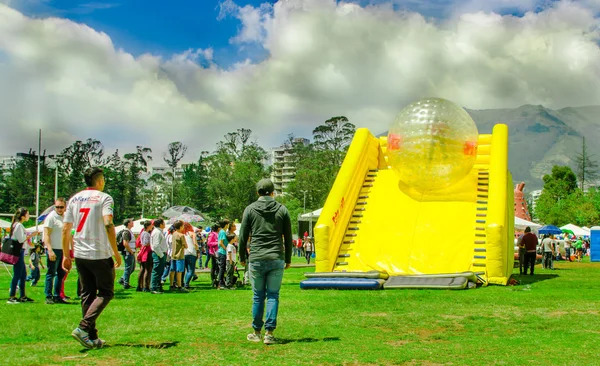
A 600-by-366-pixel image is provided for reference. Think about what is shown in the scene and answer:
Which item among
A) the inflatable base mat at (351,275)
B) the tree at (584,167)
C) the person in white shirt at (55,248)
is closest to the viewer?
the person in white shirt at (55,248)

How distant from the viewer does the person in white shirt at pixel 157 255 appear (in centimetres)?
1368

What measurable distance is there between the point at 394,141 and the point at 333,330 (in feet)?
31.7

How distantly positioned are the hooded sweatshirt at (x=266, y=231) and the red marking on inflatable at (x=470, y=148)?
10246 mm

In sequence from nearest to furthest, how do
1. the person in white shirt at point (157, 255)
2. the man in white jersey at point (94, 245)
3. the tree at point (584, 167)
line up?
the man in white jersey at point (94, 245) < the person in white shirt at point (157, 255) < the tree at point (584, 167)

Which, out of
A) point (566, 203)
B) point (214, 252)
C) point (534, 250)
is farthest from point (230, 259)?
point (566, 203)

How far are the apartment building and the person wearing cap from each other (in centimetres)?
7770

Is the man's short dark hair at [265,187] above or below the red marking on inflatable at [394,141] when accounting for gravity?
below

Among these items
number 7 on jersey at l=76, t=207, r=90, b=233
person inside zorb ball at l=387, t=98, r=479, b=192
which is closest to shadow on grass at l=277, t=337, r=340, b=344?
number 7 on jersey at l=76, t=207, r=90, b=233

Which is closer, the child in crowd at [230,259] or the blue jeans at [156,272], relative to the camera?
the blue jeans at [156,272]

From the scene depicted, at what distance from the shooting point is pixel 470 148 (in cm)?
1655

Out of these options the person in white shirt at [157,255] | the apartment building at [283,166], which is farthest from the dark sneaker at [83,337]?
the apartment building at [283,166]

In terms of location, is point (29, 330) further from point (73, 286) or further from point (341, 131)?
point (341, 131)

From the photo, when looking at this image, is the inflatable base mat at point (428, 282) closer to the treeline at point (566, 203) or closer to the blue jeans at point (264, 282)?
the blue jeans at point (264, 282)

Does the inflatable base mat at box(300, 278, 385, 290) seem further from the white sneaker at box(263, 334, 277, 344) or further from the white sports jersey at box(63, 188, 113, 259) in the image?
the white sports jersey at box(63, 188, 113, 259)
